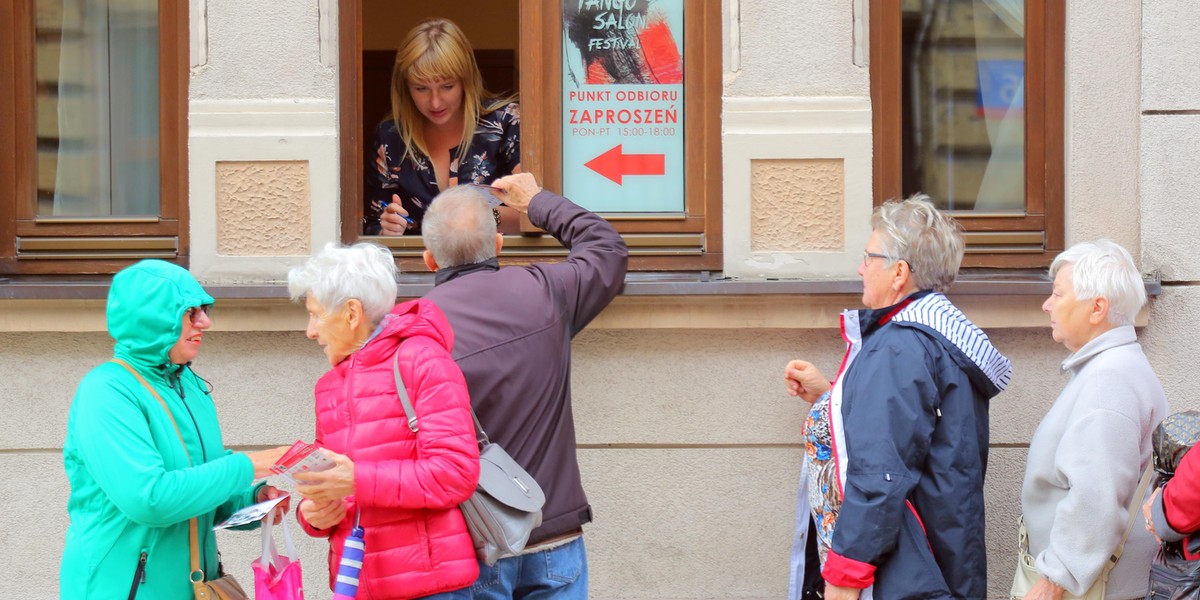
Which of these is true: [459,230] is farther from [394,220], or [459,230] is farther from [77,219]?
[77,219]

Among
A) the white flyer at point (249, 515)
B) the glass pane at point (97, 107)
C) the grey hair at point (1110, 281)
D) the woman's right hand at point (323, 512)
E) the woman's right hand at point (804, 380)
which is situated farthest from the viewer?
the glass pane at point (97, 107)

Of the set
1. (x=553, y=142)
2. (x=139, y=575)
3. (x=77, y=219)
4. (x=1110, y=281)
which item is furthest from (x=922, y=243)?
(x=77, y=219)

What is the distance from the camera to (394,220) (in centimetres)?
526

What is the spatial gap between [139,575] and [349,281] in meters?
0.93

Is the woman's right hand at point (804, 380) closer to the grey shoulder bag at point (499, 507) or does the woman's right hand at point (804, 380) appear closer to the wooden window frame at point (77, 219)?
the grey shoulder bag at point (499, 507)

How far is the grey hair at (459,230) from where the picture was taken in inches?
149

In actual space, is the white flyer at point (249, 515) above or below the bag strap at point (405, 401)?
below

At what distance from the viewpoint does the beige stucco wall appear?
490 cm

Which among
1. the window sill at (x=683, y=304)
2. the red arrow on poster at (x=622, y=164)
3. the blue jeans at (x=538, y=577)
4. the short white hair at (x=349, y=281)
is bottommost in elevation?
the blue jeans at (x=538, y=577)

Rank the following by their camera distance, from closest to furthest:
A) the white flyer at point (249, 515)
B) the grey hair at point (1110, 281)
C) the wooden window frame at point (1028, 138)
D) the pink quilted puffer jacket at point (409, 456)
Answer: the pink quilted puffer jacket at point (409, 456)
the white flyer at point (249, 515)
the grey hair at point (1110, 281)
the wooden window frame at point (1028, 138)

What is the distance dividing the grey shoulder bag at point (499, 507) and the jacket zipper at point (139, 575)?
0.83 metres

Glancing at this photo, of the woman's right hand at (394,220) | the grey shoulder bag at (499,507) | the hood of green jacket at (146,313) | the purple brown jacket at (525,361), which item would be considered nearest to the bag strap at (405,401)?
the grey shoulder bag at (499,507)

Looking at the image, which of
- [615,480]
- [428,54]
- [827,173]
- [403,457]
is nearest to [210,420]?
[403,457]

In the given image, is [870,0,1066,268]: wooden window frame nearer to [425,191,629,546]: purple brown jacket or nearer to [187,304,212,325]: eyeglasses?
[425,191,629,546]: purple brown jacket
